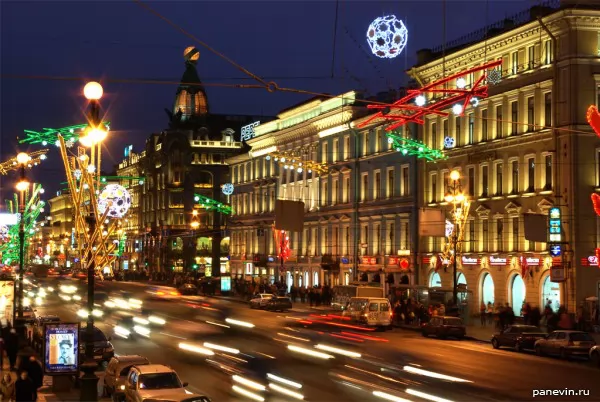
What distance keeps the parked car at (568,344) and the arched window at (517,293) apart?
1580 cm

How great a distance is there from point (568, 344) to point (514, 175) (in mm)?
19800

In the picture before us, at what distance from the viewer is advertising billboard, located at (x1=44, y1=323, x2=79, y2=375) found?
22812 millimetres

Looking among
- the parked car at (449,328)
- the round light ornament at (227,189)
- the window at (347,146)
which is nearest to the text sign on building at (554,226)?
the parked car at (449,328)

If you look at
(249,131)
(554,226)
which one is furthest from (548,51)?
(249,131)

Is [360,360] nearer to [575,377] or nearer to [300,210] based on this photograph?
[575,377]

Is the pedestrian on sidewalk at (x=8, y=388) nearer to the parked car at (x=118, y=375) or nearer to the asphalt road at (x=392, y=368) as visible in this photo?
the parked car at (x=118, y=375)

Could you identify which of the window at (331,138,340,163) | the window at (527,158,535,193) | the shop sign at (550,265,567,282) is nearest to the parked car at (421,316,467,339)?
the shop sign at (550,265,567,282)

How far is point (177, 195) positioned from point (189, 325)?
85.9m

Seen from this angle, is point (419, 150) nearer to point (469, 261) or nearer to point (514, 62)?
point (469, 261)

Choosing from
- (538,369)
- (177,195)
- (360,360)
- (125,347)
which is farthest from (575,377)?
(177,195)

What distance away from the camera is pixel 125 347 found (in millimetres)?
34469

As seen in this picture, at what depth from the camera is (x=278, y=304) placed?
5781cm

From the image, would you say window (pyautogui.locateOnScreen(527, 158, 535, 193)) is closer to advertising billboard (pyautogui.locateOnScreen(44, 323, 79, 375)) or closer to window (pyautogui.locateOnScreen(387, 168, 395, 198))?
window (pyautogui.locateOnScreen(387, 168, 395, 198))

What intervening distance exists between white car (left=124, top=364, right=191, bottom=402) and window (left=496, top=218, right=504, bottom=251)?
33983 millimetres
